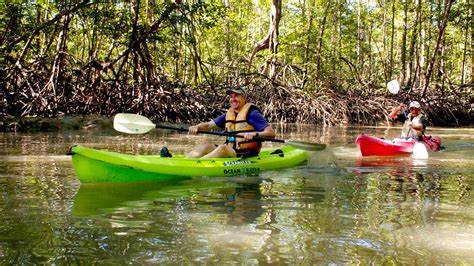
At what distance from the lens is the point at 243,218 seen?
359 cm

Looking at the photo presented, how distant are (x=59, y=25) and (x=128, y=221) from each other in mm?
8791

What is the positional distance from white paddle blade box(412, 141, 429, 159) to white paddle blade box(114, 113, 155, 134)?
13.5ft

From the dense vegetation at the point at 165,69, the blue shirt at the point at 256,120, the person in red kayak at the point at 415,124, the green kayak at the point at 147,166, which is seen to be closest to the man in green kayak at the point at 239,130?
the blue shirt at the point at 256,120

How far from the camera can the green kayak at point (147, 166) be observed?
467cm

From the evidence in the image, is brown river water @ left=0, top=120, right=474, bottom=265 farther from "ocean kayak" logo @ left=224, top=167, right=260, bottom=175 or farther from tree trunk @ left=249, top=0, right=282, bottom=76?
tree trunk @ left=249, top=0, right=282, bottom=76

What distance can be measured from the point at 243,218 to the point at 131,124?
2.33 metres

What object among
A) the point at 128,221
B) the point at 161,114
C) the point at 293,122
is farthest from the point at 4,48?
the point at 293,122

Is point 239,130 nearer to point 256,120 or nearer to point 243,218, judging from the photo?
point 256,120

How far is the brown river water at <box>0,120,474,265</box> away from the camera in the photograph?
2748mm

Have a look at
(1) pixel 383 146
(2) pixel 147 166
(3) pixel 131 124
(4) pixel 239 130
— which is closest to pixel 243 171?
(4) pixel 239 130

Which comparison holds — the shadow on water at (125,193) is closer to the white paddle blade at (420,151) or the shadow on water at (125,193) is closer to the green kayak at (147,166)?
the green kayak at (147,166)

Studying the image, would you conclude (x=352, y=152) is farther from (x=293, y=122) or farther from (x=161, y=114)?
(x=293, y=122)

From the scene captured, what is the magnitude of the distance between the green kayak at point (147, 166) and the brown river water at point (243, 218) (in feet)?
0.33

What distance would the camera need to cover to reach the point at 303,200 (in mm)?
4281
